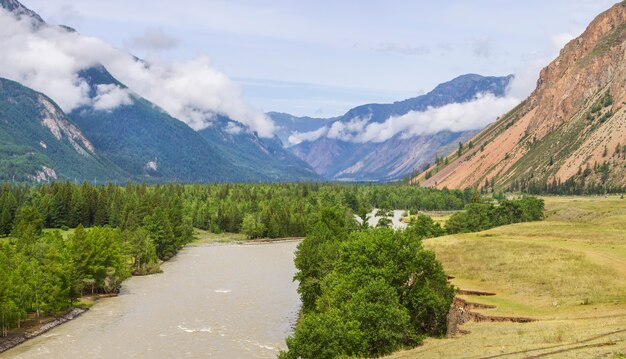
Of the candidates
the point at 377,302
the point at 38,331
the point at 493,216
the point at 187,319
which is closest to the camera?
the point at 377,302

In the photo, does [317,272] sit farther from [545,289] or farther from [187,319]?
[545,289]

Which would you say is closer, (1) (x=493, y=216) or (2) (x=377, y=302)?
(2) (x=377, y=302)

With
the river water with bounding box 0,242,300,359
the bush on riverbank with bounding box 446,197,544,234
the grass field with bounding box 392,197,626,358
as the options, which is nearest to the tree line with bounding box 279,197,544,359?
the grass field with bounding box 392,197,626,358

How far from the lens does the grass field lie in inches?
1554

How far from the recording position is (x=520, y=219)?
17338 centimetres

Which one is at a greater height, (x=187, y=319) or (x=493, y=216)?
(x=493, y=216)

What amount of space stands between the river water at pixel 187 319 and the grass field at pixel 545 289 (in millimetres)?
24221

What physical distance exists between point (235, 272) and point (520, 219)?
8744cm

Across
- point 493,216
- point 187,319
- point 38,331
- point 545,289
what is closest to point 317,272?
point 187,319

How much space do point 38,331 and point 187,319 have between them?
59.1ft

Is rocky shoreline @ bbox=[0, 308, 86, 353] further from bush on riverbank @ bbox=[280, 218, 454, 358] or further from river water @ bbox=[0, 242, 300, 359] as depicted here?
bush on riverbank @ bbox=[280, 218, 454, 358]

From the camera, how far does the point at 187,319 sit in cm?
8244

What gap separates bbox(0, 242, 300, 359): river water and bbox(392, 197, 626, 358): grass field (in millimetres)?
24221

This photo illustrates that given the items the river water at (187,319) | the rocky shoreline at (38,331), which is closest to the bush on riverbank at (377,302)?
the river water at (187,319)
